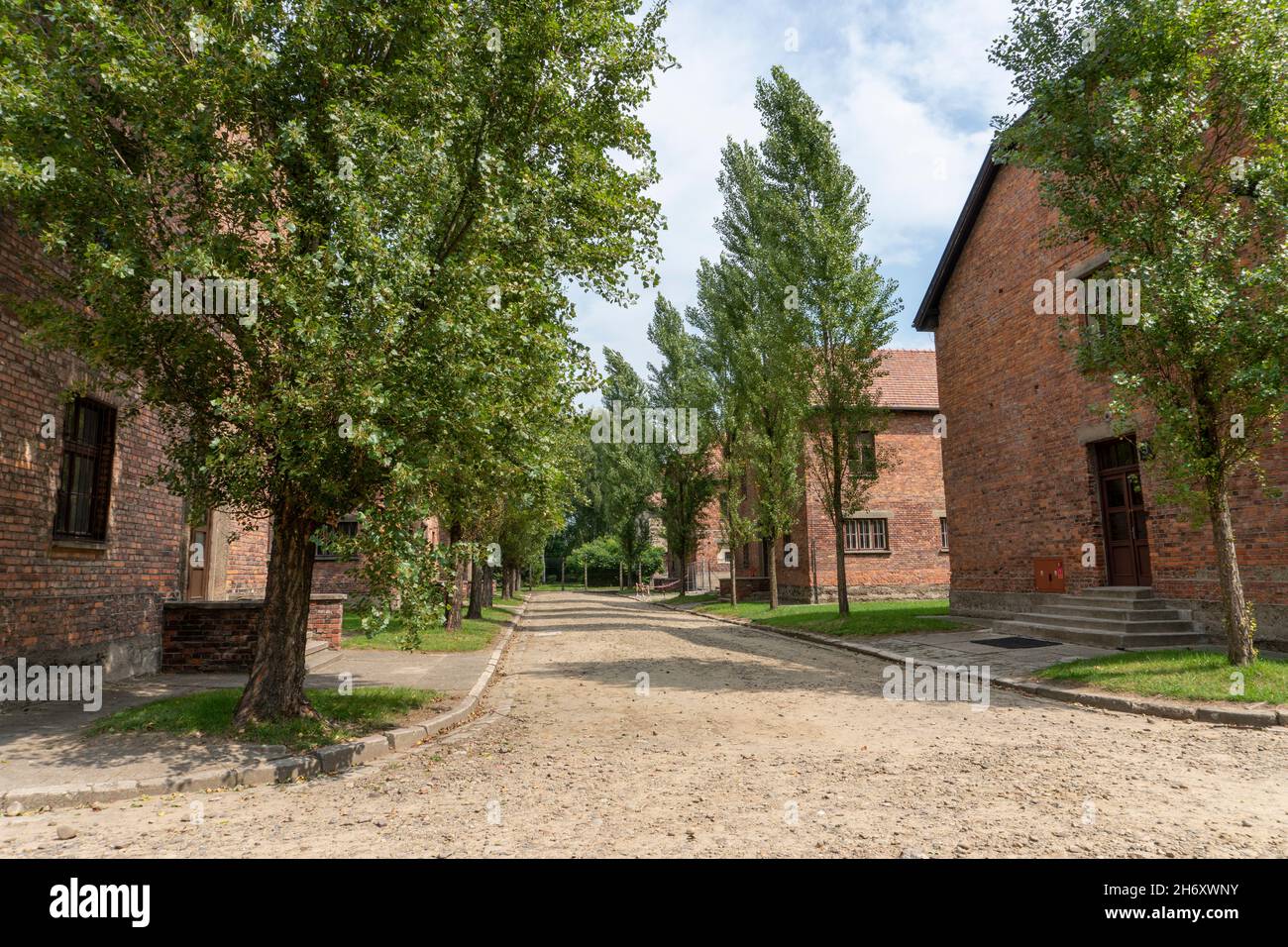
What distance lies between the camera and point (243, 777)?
19.4ft

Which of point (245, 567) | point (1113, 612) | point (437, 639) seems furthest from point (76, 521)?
point (1113, 612)

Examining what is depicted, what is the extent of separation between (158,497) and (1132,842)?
1295 centimetres

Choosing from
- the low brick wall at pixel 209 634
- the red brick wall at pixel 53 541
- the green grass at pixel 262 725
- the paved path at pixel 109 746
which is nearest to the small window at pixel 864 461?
the paved path at pixel 109 746

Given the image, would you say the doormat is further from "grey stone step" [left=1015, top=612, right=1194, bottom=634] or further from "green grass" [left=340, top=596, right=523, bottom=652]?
"green grass" [left=340, top=596, right=523, bottom=652]

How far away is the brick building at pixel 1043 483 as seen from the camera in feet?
40.5

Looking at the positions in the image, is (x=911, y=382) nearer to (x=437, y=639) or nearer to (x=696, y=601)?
(x=696, y=601)

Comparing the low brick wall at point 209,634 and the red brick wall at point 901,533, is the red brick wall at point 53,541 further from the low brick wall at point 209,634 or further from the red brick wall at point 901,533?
the red brick wall at point 901,533

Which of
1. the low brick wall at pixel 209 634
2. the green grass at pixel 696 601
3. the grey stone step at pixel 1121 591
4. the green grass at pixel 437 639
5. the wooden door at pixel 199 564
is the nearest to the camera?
the low brick wall at pixel 209 634

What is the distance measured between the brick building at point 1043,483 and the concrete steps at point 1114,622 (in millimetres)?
32

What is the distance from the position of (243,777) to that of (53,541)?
17.1 feet

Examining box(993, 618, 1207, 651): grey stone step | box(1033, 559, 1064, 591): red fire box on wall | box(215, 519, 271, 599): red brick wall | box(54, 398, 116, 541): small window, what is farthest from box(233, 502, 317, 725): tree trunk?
box(1033, 559, 1064, 591): red fire box on wall

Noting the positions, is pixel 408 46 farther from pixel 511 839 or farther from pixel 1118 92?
pixel 1118 92

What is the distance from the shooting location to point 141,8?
6.73 m

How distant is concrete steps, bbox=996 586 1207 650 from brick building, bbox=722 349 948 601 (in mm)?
12924
